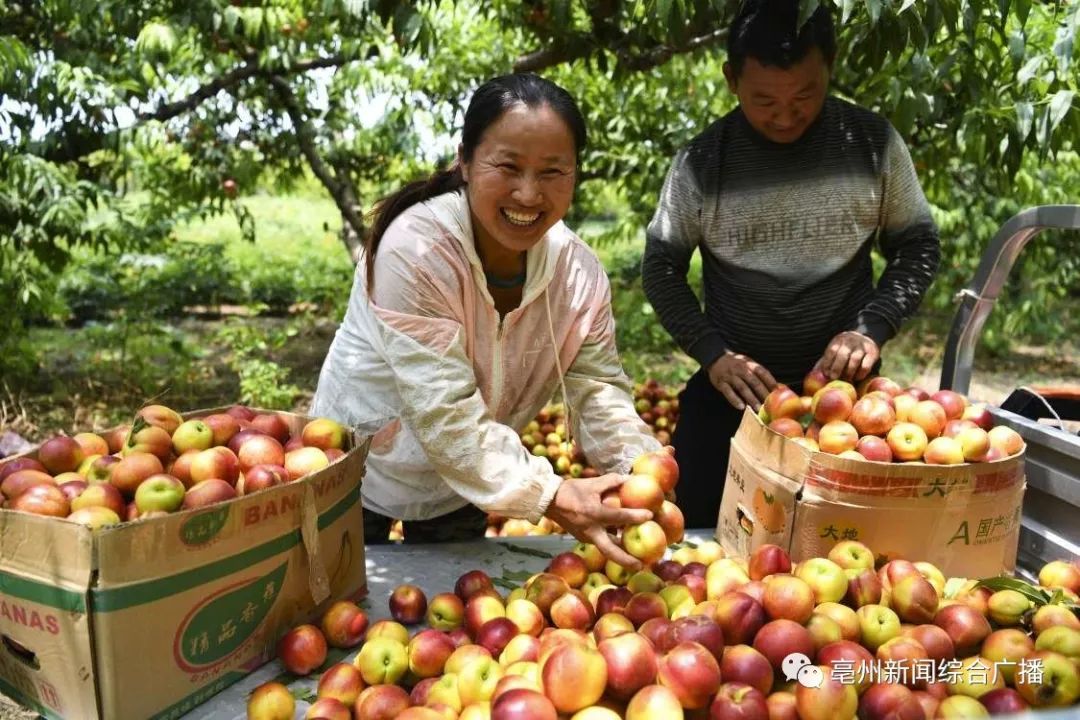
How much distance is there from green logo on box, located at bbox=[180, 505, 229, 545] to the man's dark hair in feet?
6.34

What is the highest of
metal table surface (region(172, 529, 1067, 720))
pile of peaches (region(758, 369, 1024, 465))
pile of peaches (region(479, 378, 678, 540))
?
pile of peaches (region(758, 369, 1024, 465))

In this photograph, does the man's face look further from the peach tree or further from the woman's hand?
the woman's hand

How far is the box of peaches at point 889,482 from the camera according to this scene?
76.9 inches

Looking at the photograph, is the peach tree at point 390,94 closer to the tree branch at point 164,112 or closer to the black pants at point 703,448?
the tree branch at point 164,112

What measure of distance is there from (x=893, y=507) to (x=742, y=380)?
74cm

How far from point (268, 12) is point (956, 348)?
3734 mm

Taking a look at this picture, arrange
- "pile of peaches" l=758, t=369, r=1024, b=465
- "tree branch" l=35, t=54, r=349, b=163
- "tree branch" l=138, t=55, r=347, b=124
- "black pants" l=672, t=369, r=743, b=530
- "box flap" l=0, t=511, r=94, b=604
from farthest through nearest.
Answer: "tree branch" l=138, t=55, r=347, b=124, "tree branch" l=35, t=54, r=349, b=163, "black pants" l=672, t=369, r=743, b=530, "pile of peaches" l=758, t=369, r=1024, b=465, "box flap" l=0, t=511, r=94, b=604

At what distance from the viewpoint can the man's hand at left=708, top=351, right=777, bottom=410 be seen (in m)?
2.59

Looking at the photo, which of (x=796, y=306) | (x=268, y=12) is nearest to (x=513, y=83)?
(x=796, y=306)

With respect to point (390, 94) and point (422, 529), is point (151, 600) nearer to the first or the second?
point (422, 529)

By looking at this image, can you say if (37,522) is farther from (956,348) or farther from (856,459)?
(956,348)

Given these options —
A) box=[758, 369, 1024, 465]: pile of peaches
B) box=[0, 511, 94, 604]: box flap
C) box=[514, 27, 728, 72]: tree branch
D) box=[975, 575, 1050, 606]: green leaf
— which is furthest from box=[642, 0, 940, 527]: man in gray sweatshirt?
box=[0, 511, 94, 604]: box flap

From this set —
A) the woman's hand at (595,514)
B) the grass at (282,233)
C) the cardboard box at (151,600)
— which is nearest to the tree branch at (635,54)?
the woman's hand at (595,514)

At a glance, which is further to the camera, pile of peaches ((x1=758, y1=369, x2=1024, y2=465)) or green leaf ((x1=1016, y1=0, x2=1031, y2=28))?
green leaf ((x1=1016, y1=0, x2=1031, y2=28))
